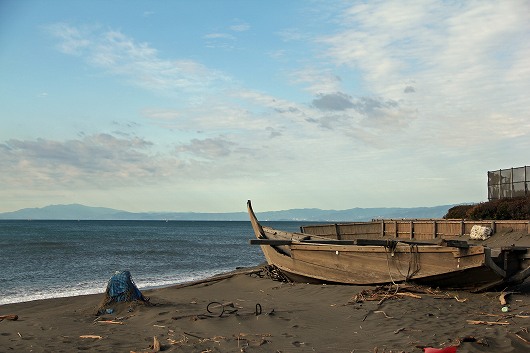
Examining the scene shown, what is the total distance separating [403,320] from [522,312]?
2.14 meters

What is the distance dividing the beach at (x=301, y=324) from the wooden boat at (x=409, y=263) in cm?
29

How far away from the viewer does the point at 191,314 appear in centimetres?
958

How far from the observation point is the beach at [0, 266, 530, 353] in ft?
23.5

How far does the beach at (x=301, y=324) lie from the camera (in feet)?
23.5

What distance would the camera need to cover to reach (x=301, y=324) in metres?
8.62

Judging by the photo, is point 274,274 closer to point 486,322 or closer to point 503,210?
point 486,322

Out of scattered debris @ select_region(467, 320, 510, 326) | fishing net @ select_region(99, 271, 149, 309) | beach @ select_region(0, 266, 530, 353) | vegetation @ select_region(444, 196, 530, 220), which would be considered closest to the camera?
beach @ select_region(0, 266, 530, 353)

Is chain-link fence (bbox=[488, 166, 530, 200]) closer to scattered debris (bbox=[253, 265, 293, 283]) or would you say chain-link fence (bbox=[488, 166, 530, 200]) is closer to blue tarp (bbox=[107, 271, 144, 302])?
scattered debris (bbox=[253, 265, 293, 283])

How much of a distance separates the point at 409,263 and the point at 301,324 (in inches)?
139

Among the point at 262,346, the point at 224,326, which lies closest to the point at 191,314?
the point at 224,326

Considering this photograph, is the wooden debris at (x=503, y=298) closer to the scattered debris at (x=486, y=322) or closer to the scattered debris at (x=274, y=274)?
the scattered debris at (x=486, y=322)

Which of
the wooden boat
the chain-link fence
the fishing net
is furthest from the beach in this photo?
the chain-link fence

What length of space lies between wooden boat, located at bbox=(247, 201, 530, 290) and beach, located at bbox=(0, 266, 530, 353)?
0.96 feet

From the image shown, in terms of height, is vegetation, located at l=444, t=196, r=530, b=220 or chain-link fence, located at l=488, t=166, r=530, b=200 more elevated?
chain-link fence, located at l=488, t=166, r=530, b=200
